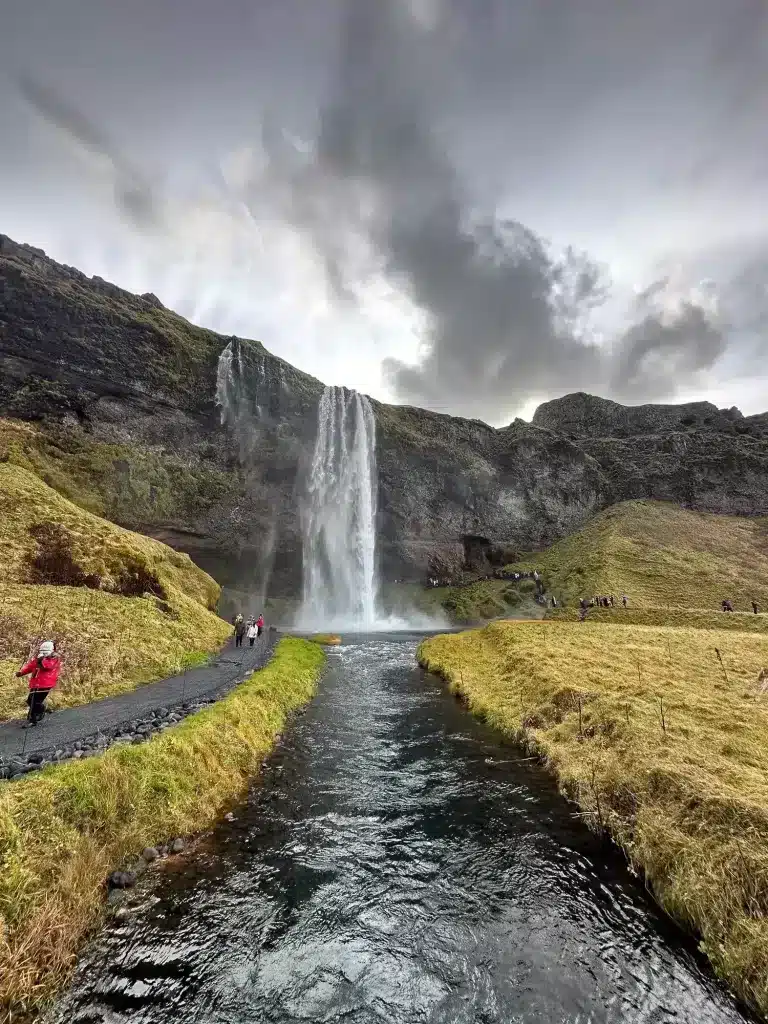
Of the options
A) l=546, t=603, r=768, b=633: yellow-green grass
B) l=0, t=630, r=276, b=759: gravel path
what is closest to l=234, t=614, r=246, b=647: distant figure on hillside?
l=0, t=630, r=276, b=759: gravel path

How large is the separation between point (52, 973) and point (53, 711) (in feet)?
39.4

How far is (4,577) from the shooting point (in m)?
23.2

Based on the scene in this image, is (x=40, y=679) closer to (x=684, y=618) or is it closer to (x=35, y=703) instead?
(x=35, y=703)

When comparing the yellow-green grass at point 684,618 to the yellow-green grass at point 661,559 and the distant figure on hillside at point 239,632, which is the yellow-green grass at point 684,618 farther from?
the distant figure on hillside at point 239,632

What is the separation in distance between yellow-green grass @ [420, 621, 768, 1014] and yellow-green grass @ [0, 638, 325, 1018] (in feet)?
31.3

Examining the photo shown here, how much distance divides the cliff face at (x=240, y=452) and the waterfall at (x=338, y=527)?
2.40 m

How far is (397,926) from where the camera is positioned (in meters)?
8.02

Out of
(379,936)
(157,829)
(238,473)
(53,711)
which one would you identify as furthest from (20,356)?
(379,936)

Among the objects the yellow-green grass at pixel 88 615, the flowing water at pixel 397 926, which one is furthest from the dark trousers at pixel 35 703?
the flowing water at pixel 397 926

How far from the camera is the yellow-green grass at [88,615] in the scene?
18.8 m

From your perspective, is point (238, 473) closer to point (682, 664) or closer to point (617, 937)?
point (682, 664)

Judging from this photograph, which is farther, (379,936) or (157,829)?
(157,829)

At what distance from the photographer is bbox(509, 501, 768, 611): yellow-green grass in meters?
63.3

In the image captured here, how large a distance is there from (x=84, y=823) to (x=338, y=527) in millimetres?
69293
